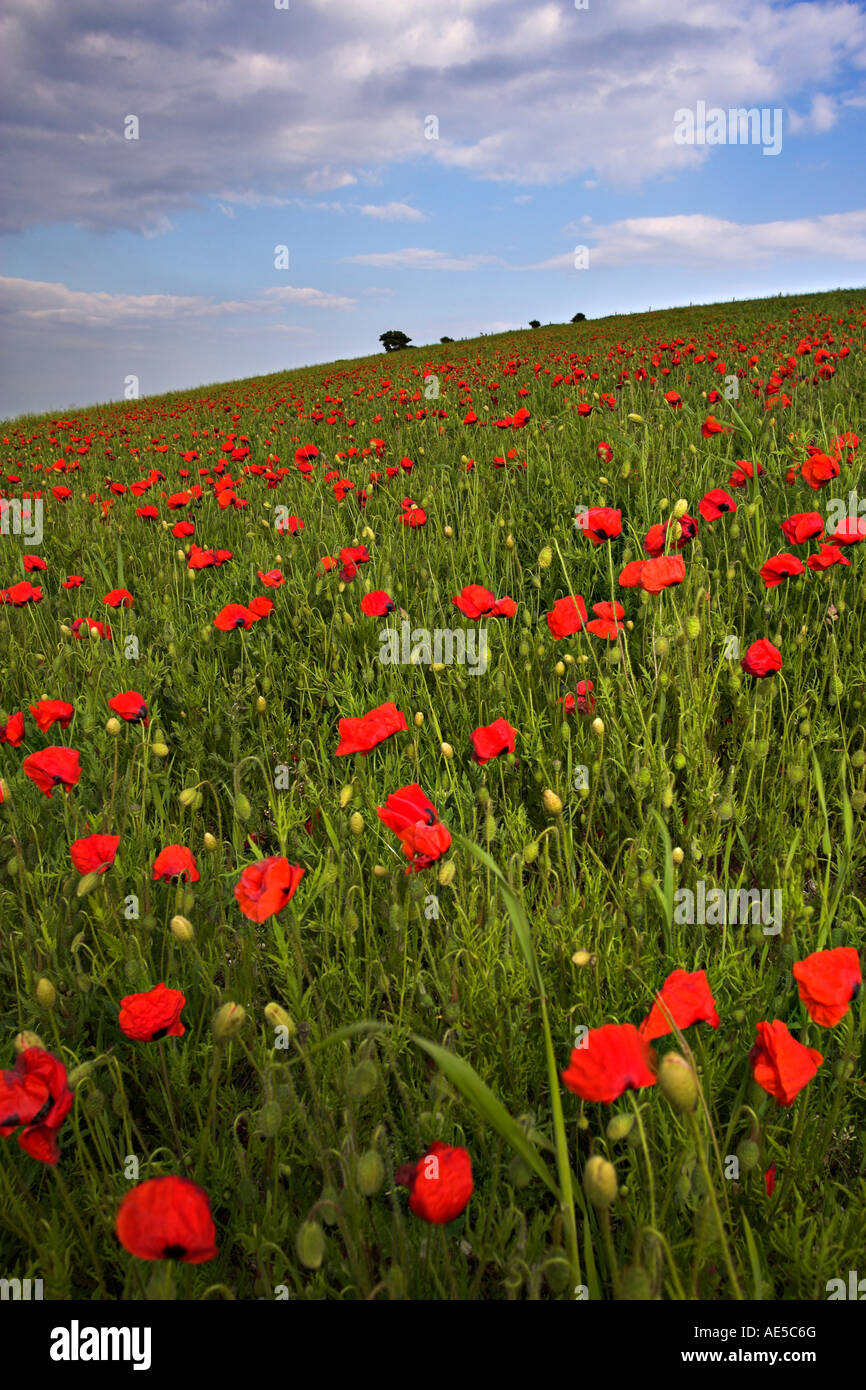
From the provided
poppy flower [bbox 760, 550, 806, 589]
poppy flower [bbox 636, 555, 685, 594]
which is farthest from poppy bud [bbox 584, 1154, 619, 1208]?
poppy flower [bbox 760, 550, 806, 589]

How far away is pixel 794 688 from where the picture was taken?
98.5 inches

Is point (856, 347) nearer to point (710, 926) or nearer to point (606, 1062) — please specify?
point (710, 926)

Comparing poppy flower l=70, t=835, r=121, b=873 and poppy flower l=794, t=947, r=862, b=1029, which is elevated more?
poppy flower l=70, t=835, r=121, b=873

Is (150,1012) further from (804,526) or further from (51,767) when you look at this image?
(804,526)

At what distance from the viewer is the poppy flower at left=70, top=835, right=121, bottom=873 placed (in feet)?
5.23

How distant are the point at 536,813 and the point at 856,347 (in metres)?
8.40

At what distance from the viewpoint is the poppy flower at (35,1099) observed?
104 centimetres

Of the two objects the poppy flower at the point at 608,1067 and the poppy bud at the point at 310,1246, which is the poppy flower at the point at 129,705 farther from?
the poppy flower at the point at 608,1067

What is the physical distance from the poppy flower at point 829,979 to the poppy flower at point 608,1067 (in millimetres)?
302

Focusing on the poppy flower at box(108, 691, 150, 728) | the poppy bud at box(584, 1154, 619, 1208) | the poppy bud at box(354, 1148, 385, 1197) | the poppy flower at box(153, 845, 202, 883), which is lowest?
the poppy bud at box(354, 1148, 385, 1197)

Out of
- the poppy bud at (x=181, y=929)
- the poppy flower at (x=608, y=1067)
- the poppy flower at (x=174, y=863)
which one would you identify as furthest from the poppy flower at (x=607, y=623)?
the poppy flower at (x=608, y=1067)

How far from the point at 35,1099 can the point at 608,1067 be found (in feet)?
2.48

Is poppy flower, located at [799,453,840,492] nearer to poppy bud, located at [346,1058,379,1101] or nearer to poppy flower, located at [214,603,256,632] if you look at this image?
poppy flower, located at [214,603,256,632]
